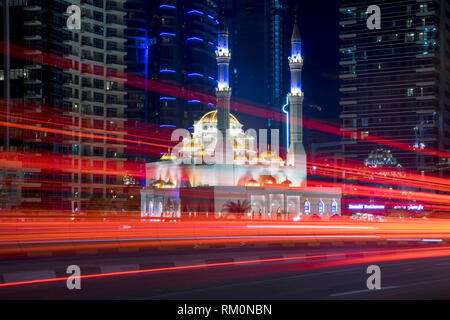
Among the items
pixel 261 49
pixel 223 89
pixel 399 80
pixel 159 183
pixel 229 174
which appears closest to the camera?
pixel 223 89

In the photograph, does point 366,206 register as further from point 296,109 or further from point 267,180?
point 296,109

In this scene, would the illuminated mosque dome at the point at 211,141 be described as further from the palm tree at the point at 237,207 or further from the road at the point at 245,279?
the road at the point at 245,279

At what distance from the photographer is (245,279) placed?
14984 millimetres

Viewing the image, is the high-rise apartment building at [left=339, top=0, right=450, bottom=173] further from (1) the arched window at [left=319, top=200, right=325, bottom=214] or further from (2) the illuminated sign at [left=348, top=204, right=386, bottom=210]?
(1) the arched window at [left=319, top=200, right=325, bottom=214]

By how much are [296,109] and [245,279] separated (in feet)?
193

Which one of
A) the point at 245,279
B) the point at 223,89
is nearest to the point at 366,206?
the point at 223,89

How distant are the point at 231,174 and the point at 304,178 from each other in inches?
370

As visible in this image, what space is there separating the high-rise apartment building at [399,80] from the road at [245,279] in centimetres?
7298

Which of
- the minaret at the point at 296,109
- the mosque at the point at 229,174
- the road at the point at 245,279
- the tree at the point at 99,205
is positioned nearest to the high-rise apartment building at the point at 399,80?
the minaret at the point at 296,109

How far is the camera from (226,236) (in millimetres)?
31141

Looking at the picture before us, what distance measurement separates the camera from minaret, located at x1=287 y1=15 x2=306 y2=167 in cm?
7256

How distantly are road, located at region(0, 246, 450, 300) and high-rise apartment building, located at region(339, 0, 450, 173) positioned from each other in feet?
239

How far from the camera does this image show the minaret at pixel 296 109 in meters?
72.6

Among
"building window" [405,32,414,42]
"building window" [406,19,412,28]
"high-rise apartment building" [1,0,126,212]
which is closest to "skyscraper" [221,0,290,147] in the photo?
"building window" [406,19,412,28]
